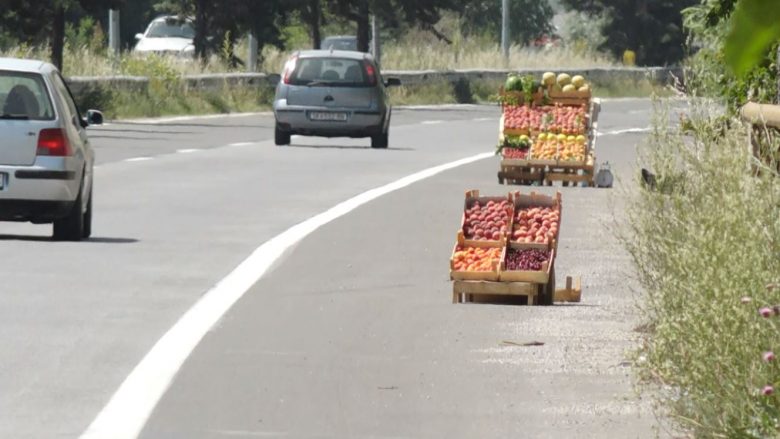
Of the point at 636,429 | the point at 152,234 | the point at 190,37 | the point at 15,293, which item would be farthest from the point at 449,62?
A: the point at 636,429

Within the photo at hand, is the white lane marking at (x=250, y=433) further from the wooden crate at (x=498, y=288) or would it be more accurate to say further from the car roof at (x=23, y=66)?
the car roof at (x=23, y=66)

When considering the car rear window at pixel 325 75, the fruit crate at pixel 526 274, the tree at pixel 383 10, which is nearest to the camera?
the fruit crate at pixel 526 274

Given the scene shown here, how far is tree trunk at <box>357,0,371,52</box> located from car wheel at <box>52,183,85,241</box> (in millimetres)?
50000

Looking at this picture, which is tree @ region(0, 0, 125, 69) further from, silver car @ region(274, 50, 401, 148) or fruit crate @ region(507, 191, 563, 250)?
fruit crate @ region(507, 191, 563, 250)

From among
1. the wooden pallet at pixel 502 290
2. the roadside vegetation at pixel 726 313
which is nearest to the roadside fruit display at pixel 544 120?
the wooden pallet at pixel 502 290

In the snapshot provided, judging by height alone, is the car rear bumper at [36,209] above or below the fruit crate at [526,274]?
below

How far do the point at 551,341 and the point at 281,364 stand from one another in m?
1.64

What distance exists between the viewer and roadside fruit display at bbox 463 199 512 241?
1361 cm

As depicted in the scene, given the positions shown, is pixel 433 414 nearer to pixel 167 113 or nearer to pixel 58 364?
pixel 58 364

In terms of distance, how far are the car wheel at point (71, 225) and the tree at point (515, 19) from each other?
248 ft

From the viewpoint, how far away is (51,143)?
17.6 m

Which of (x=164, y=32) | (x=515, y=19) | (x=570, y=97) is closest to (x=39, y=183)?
(x=570, y=97)

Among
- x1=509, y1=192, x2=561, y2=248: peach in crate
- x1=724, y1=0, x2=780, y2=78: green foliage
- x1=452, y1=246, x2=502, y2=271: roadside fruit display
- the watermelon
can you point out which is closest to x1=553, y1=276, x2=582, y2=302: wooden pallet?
x1=509, y1=192, x2=561, y2=248: peach in crate

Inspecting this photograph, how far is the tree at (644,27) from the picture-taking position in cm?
9375
